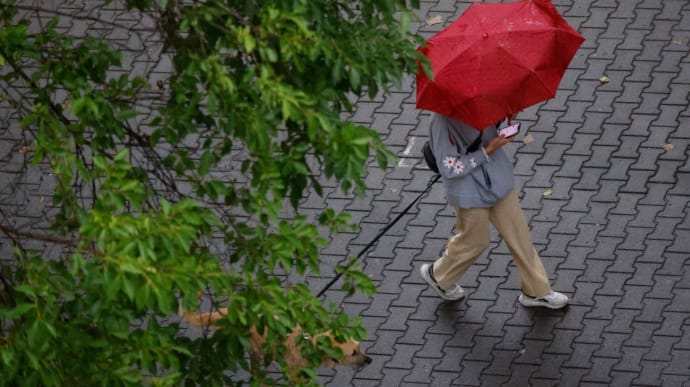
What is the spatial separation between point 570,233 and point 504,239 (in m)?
1.38

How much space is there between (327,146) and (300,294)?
75cm

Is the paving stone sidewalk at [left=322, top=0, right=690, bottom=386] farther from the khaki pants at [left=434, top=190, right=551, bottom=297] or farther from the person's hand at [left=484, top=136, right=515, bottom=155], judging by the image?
the person's hand at [left=484, top=136, right=515, bottom=155]

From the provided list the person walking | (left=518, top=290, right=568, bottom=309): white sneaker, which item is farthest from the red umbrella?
(left=518, top=290, right=568, bottom=309): white sneaker

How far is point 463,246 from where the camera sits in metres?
8.95

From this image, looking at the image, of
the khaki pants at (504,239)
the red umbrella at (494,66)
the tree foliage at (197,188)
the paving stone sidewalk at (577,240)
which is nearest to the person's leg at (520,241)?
the khaki pants at (504,239)

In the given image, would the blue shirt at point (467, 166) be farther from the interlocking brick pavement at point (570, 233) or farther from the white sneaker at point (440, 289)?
the white sneaker at point (440, 289)

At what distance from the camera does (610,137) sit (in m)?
10.9

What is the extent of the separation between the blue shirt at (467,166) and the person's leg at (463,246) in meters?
0.13

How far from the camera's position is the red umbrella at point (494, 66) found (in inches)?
308

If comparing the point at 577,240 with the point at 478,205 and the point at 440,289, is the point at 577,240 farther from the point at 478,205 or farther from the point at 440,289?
the point at 478,205

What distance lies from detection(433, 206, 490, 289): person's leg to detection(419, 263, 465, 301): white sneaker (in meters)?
0.07

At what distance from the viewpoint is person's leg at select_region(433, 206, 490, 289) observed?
873cm

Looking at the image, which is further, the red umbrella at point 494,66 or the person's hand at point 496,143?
the person's hand at point 496,143

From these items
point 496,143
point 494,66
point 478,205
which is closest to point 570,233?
point 478,205
